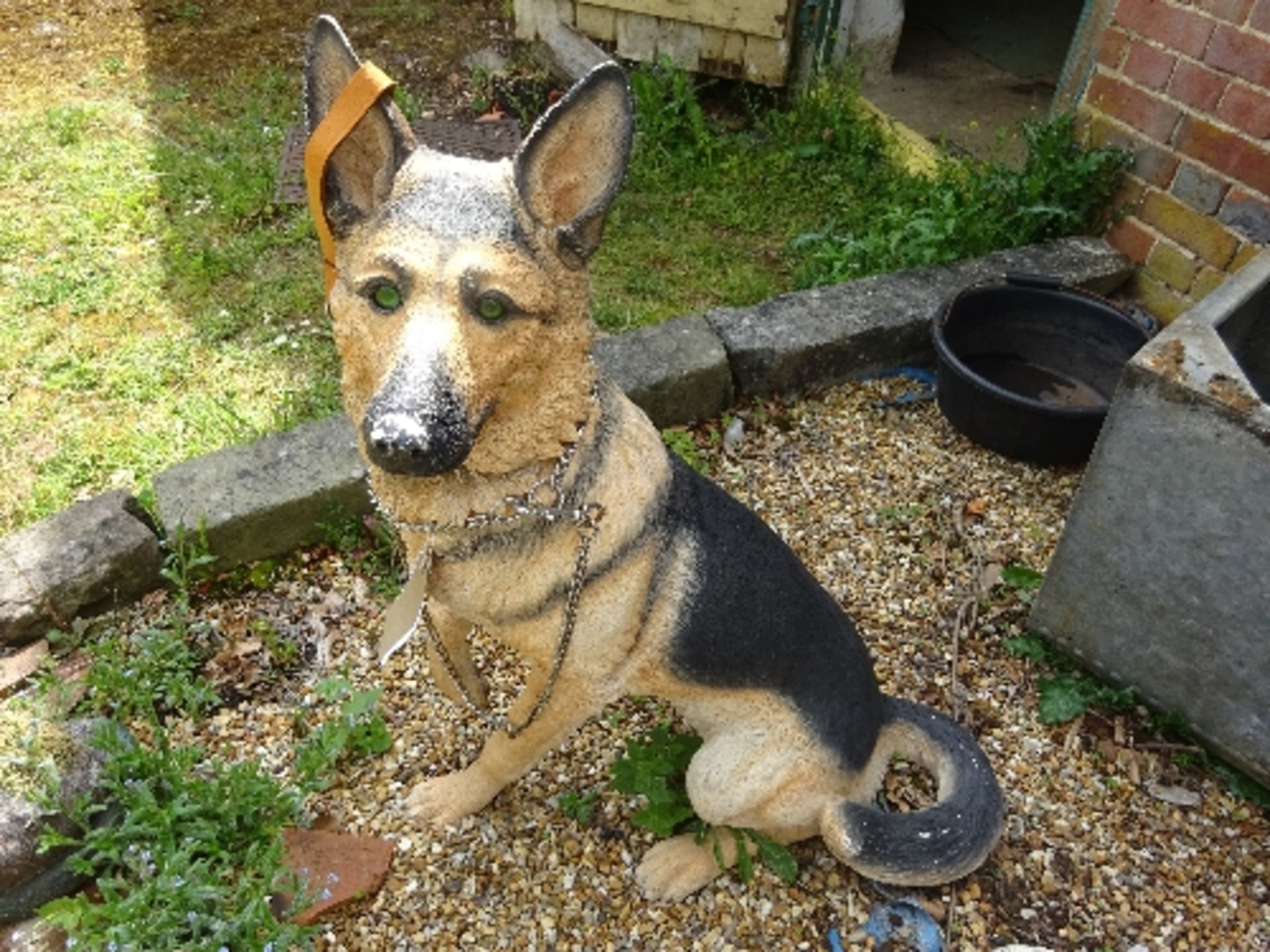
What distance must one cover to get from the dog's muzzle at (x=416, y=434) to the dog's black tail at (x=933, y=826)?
1279 mm

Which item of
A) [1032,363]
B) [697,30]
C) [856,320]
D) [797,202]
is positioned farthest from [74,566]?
[697,30]

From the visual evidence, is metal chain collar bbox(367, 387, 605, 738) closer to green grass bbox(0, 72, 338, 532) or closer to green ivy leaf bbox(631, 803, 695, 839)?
green ivy leaf bbox(631, 803, 695, 839)

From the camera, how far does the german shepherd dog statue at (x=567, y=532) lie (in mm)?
1518

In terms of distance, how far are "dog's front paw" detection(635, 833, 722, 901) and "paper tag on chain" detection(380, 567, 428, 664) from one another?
3.23 feet

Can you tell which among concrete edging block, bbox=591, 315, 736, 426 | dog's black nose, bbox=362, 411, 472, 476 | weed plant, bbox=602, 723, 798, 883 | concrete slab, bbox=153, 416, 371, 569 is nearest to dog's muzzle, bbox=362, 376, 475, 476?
dog's black nose, bbox=362, 411, 472, 476

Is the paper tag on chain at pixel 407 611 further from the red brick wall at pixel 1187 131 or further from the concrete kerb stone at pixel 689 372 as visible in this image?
the red brick wall at pixel 1187 131

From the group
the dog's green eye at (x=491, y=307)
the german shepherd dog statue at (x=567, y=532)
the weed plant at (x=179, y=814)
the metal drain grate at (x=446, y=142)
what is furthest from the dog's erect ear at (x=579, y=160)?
the metal drain grate at (x=446, y=142)

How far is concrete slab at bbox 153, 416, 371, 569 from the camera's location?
312 cm

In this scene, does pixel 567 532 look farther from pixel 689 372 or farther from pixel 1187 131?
pixel 1187 131

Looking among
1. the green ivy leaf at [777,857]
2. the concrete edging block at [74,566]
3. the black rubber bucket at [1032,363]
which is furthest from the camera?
the black rubber bucket at [1032,363]

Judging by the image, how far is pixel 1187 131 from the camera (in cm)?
396

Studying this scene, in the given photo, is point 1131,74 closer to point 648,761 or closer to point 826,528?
point 826,528

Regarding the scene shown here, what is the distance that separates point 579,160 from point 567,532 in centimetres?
66

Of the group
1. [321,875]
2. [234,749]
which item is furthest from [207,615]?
[321,875]
